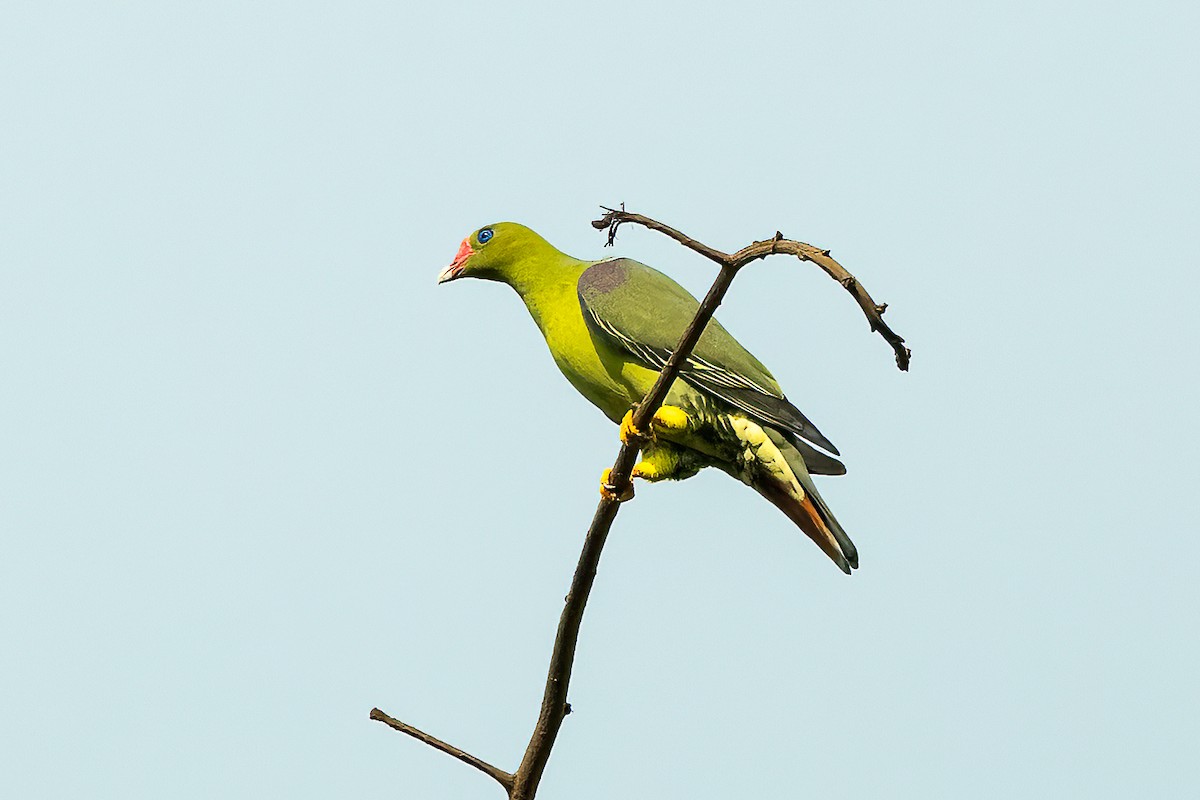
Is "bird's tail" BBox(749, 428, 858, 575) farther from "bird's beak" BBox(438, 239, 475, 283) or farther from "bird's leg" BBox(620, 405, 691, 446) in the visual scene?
"bird's beak" BBox(438, 239, 475, 283)

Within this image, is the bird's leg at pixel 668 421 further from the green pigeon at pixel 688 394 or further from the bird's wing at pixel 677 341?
the bird's wing at pixel 677 341

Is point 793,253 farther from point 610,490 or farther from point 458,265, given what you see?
point 458,265

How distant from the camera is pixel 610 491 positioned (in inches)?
190

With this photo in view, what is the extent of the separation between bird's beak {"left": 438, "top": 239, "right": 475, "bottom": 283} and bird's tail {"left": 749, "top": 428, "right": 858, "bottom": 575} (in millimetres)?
1809

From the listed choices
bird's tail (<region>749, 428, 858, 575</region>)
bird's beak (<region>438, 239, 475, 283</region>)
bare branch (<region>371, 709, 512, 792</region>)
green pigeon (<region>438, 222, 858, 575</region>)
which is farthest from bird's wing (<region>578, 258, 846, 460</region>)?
bare branch (<region>371, 709, 512, 792</region>)

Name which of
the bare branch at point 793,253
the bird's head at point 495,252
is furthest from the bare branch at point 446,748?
the bird's head at point 495,252

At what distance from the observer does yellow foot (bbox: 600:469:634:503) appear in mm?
4700

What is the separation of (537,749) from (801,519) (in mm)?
1745

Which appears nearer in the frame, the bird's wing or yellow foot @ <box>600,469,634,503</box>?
yellow foot @ <box>600,469,634,503</box>

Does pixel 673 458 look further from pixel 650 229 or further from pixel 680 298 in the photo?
pixel 650 229

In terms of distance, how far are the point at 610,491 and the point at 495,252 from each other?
1.96 m

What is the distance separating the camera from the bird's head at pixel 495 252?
20.8 feet

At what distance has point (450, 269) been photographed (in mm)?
6504

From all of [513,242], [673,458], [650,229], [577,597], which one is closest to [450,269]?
[513,242]
